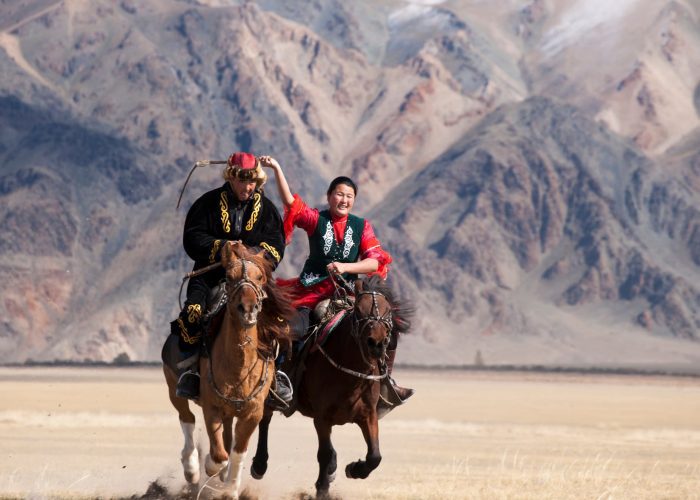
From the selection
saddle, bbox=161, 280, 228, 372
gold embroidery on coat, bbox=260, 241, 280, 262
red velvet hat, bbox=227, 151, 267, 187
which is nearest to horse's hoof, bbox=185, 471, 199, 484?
saddle, bbox=161, 280, 228, 372

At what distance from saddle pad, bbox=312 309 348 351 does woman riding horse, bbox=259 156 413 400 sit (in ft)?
0.67

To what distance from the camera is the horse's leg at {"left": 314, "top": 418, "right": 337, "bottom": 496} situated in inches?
638

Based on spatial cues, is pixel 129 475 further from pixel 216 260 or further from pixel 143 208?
pixel 143 208

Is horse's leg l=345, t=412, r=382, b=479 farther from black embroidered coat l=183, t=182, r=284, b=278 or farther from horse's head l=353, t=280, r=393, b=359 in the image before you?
black embroidered coat l=183, t=182, r=284, b=278

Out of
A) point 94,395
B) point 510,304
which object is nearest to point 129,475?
point 94,395

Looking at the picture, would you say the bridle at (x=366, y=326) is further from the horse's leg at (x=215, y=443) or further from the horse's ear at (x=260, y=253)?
the horse's leg at (x=215, y=443)

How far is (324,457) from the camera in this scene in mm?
16250

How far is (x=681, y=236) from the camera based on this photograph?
19862 cm

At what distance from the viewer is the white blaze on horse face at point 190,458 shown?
15.3m

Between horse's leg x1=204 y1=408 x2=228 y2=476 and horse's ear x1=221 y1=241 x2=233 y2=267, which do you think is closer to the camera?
horse's ear x1=221 y1=241 x2=233 y2=267

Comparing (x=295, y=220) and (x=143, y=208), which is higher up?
(x=295, y=220)

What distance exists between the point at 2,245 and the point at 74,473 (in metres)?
157

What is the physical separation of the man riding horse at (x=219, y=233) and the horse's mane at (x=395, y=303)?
1.39 metres

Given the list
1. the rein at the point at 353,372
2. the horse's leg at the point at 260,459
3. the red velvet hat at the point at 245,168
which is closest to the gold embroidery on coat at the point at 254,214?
the red velvet hat at the point at 245,168
